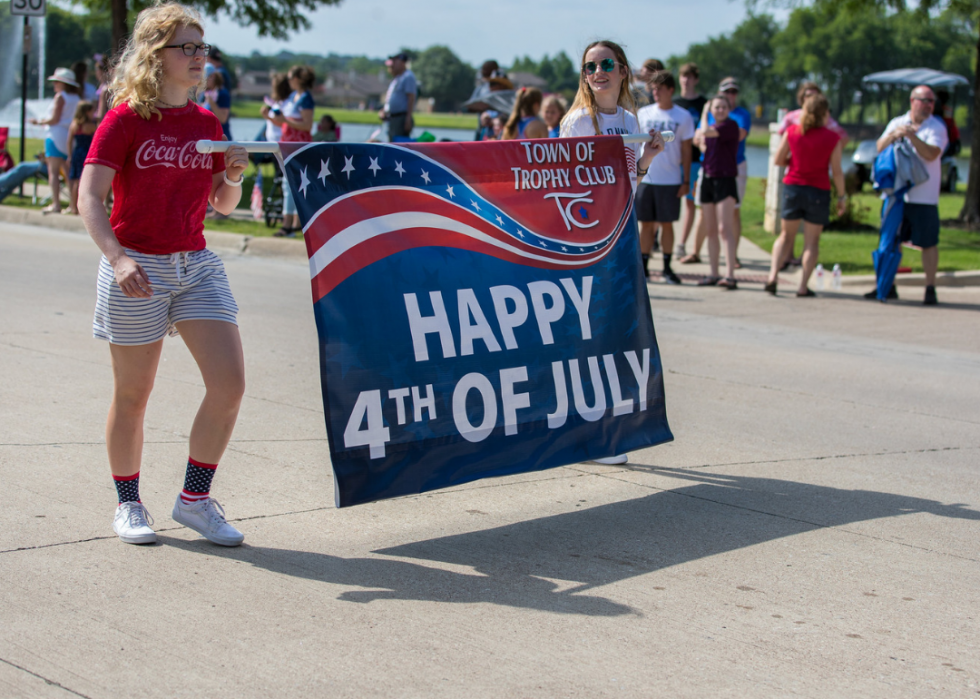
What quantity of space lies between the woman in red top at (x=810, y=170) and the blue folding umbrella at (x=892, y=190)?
1.42 feet

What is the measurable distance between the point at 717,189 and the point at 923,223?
2133 millimetres

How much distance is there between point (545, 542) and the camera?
4.23 m

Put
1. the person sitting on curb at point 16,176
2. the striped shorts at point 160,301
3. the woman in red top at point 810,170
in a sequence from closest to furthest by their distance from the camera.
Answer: the striped shorts at point 160,301 < the woman in red top at point 810,170 < the person sitting on curb at point 16,176

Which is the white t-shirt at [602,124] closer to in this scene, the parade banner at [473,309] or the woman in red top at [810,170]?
the parade banner at [473,309]

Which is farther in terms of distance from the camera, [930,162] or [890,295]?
[890,295]

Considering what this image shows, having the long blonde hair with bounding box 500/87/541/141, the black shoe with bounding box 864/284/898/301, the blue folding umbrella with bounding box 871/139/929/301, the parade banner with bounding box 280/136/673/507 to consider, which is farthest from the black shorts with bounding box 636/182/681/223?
the parade banner with bounding box 280/136/673/507

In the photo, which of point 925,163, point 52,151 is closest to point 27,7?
point 52,151

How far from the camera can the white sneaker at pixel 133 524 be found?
13.0ft

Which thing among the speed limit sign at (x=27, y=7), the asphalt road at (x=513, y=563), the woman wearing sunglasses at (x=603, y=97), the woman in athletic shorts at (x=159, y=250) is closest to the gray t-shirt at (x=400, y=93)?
the speed limit sign at (x=27, y=7)

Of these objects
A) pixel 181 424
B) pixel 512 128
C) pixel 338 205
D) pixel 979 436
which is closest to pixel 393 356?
pixel 338 205

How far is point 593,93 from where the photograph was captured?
→ 5543 millimetres

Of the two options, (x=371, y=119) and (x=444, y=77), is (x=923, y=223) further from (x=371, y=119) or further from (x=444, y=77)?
(x=444, y=77)

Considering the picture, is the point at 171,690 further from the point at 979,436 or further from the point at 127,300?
the point at 979,436

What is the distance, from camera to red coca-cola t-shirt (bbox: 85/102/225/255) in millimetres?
3738
